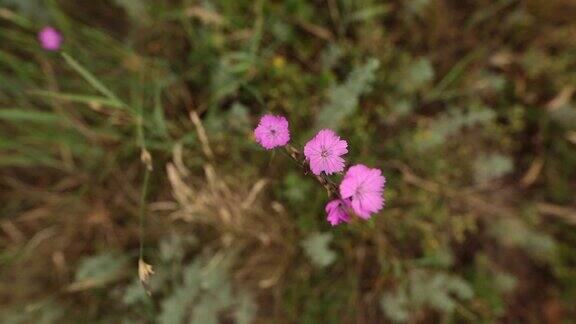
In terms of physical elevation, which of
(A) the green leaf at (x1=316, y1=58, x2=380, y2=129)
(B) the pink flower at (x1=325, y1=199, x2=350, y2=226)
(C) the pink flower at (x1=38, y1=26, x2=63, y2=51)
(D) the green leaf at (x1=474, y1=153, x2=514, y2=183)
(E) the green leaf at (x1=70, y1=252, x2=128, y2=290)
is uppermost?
(C) the pink flower at (x1=38, y1=26, x2=63, y2=51)

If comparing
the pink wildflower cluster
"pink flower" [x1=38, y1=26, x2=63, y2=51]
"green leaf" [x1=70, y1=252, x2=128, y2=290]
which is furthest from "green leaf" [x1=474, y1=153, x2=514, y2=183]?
"pink flower" [x1=38, y1=26, x2=63, y2=51]

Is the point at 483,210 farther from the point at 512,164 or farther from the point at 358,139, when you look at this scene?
the point at 358,139

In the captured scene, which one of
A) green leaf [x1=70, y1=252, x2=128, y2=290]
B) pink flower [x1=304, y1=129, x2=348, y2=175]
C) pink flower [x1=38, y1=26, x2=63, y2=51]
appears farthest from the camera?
green leaf [x1=70, y1=252, x2=128, y2=290]

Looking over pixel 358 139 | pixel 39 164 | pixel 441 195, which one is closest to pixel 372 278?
pixel 441 195

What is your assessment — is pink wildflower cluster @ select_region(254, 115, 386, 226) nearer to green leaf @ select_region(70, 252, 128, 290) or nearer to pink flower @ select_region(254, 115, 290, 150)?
pink flower @ select_region(254, 115, 290, 150)

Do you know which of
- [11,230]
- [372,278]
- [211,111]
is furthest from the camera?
[11,230]

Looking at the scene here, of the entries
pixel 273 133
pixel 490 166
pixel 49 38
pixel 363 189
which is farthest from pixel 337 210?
pixel 49 38
